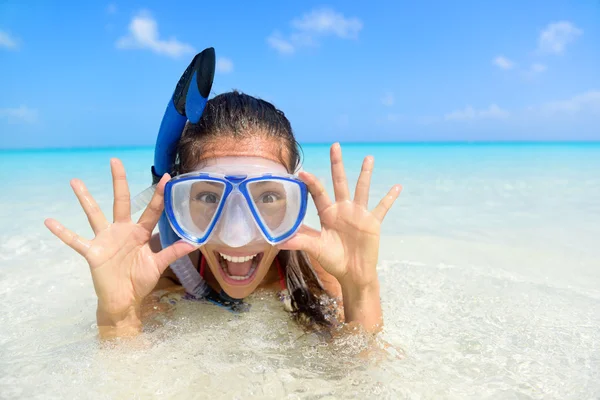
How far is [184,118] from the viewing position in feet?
7.19

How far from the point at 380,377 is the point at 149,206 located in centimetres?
123

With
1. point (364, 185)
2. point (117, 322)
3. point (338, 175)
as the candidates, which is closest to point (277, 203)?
point (338, 175)

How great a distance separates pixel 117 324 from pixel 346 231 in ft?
3.76

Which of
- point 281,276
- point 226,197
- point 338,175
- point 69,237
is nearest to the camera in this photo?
point 69,237

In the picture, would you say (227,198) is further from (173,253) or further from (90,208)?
(90,208)

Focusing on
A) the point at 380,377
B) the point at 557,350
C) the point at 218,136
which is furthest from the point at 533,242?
the point at 218,136

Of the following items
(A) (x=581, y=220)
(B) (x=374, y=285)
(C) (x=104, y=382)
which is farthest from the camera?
(A) (x=581, y=220)

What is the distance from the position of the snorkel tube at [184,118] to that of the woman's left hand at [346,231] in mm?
646

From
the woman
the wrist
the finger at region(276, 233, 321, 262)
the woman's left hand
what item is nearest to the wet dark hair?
the woman

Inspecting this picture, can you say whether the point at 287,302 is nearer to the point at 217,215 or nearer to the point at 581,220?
the point at 217,215

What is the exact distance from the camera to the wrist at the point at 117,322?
1935mm

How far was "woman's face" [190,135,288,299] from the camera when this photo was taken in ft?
6.32

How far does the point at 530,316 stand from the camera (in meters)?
2.42

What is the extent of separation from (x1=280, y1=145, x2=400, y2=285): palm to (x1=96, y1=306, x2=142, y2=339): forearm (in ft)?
2.61
